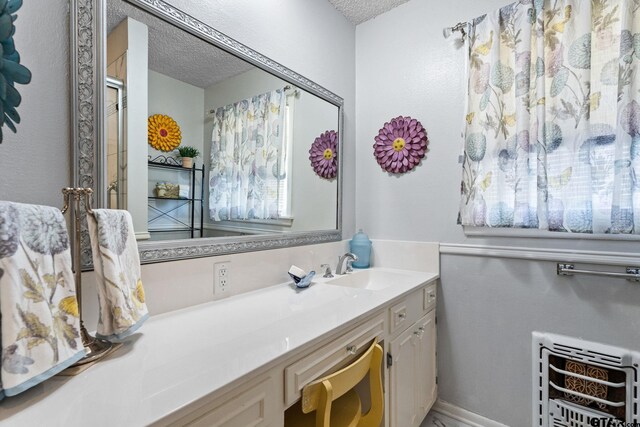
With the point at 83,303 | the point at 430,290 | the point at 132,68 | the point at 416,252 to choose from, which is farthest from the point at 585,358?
the point at 132,68

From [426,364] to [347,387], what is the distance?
0.90 metres

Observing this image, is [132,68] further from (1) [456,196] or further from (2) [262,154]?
(1) [456,196]

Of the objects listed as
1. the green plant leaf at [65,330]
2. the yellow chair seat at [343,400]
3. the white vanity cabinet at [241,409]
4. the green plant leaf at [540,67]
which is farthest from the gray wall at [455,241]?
the green plant leaf at [65,330]

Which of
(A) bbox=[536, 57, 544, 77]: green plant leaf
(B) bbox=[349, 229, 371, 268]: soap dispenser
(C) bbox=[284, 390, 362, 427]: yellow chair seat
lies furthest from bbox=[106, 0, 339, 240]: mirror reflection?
Result: (A) bbox=[536, 57, 544, 77]: green plant leaf

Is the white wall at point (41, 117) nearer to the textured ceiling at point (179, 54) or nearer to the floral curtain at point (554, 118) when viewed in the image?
the textured ceiling at point (179, 54)

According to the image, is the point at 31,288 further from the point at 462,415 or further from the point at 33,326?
the point at 462,415

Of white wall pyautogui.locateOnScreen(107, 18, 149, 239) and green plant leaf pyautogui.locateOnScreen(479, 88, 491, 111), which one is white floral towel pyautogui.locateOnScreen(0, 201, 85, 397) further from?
green plant leaf pyautogui.locateOnScreen(479, 88, 491, 111)

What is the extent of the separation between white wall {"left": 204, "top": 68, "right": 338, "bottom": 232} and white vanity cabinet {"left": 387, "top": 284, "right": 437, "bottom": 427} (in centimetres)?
68

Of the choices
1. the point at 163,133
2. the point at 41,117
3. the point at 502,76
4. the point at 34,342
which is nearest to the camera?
the point at 34,342

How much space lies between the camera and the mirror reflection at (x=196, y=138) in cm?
95

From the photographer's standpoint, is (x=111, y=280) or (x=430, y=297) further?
(x=430, y=297)

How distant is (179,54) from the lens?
1112mm

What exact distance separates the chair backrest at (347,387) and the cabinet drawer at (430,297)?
2.25 feet

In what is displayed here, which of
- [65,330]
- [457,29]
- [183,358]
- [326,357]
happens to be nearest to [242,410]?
[183,358]
